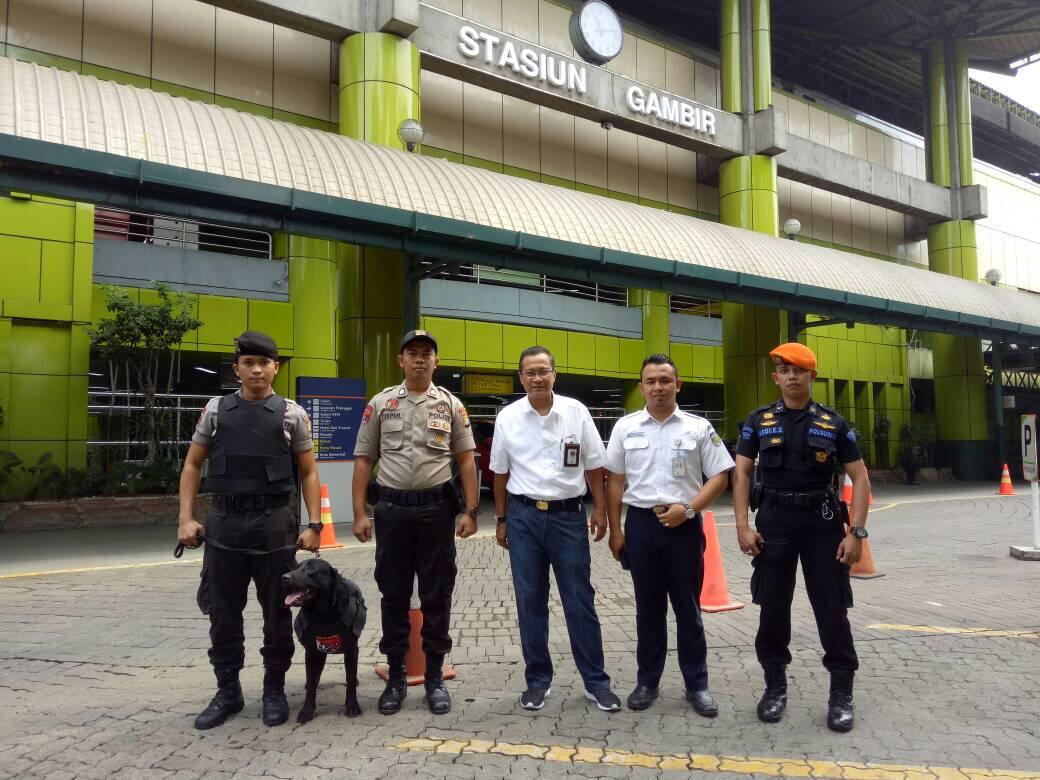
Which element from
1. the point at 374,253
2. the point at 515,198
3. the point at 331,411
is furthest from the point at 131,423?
the point at 515,198

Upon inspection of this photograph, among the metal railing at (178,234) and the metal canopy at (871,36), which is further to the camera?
the metal canopy at (871,36)

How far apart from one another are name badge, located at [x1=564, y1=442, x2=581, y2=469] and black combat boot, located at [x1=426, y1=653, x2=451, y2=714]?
1205mm

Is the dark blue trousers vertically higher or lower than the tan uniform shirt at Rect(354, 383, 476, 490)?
lower

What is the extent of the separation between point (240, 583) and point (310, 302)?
13113 millimetres

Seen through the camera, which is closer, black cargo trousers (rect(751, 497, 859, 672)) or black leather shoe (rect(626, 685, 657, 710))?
black cargo trousers (rect(751, 497, 859, 672))

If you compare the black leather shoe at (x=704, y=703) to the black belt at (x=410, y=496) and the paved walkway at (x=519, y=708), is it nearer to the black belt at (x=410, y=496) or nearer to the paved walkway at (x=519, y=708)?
the paved walkway at (x=519, y=708)

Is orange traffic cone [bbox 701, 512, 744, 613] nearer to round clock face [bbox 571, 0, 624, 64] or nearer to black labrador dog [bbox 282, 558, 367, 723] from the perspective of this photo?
black labrador dog [bbox 282, 558, 367, 723]

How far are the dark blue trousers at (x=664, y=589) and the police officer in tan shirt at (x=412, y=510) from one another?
3.06 ft

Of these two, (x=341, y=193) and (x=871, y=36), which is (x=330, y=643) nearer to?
(x=341, y=193)

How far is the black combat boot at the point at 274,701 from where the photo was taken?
377 cm

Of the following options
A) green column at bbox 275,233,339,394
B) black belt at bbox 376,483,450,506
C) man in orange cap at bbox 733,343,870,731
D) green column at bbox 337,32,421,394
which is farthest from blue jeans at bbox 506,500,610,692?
green column at bbox 275,233,339,394

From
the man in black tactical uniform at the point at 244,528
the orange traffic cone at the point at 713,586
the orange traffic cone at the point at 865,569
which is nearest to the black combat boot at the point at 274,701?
the man in black tactical uniform at the point at 244,528

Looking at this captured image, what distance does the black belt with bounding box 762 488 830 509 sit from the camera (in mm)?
3828

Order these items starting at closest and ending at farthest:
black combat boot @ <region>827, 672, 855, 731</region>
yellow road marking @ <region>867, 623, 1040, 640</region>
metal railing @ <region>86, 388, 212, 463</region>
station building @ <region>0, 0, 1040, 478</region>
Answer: black combat boot @ <region>827, 672, 855, 731</region>, yellow road marking @ <region>867, 623, 1040, 640</region>, station building @ <region>0, 0, 1040, 478</region>, metal railing @ <region>86, 388, 212, 463</region>
